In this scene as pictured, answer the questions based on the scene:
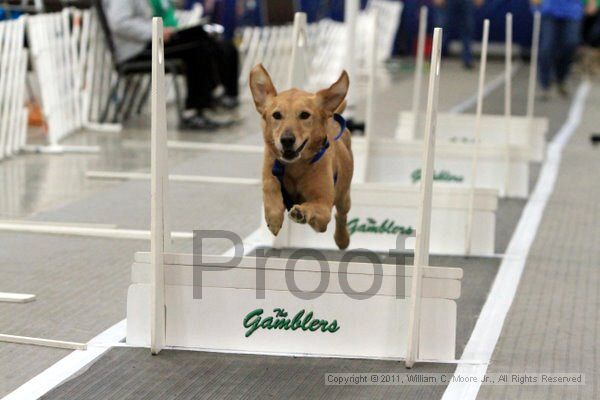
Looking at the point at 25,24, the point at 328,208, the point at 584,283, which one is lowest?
the point at 584,283

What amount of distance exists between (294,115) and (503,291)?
1.72 metres

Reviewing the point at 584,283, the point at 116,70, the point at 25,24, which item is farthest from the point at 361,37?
the point at 584,283

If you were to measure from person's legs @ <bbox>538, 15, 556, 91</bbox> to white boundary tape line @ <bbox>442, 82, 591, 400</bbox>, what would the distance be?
3873 millimetres

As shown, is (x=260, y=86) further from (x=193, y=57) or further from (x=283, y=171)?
(x=193, y=57)

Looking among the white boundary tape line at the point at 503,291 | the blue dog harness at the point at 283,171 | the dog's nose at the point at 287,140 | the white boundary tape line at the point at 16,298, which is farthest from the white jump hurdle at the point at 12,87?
the dog's nose at the point at 287,140

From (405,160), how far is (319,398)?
2.95 m

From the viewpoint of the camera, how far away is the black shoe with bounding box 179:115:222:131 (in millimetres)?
8945

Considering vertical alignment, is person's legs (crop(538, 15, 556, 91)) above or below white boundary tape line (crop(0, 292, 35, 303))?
above

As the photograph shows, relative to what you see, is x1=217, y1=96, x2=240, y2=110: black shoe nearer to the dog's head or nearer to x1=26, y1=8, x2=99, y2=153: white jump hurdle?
x1=26, y1=8, x2=99, y2=153: white jump hurdle

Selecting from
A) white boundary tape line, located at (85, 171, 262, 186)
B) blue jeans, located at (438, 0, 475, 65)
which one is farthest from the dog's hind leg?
blue jeans, located at (438, 0, 475, 65)

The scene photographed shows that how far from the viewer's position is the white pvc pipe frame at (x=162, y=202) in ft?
11.0

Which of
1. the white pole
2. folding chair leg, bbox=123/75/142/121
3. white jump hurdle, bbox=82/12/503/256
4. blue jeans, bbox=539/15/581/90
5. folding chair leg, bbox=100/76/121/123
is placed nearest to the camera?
the white pole

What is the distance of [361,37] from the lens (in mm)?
14406

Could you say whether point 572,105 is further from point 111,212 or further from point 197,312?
point 197,312
